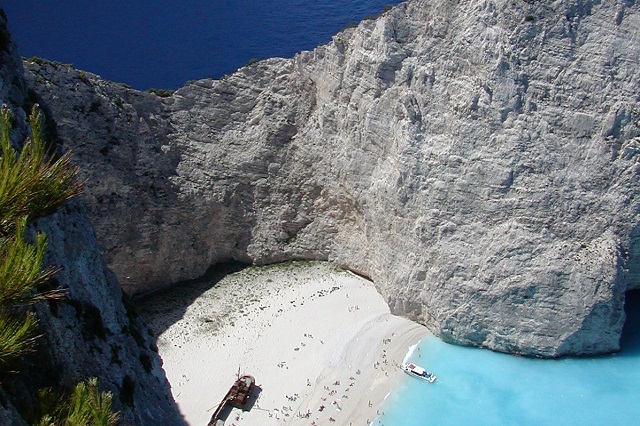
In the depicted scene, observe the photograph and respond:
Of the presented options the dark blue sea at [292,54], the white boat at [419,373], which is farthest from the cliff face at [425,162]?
the white boat at [419,373]

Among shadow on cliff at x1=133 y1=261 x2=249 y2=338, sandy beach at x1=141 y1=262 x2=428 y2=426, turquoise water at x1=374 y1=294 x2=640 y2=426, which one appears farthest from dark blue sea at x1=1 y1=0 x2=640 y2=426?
shadow on cliff at x1=133 y1=261 x2=249 y2=338

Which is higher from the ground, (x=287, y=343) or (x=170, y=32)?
(x=170, y=32)

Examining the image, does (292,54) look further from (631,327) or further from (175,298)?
(631,327)

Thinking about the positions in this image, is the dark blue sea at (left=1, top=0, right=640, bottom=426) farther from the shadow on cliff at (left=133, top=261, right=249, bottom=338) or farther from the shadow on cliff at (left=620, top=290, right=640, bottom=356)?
the shadow on cliff at (left=133, top=261, right=249, bottom=338)

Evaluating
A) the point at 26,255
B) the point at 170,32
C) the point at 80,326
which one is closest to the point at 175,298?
the point at 80,326

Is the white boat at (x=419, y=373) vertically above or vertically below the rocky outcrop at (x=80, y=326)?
below

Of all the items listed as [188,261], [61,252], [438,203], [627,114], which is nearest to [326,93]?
[438,203]

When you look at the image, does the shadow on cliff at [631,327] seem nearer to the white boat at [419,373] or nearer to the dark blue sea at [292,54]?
the dark blue sea at [292,54]
